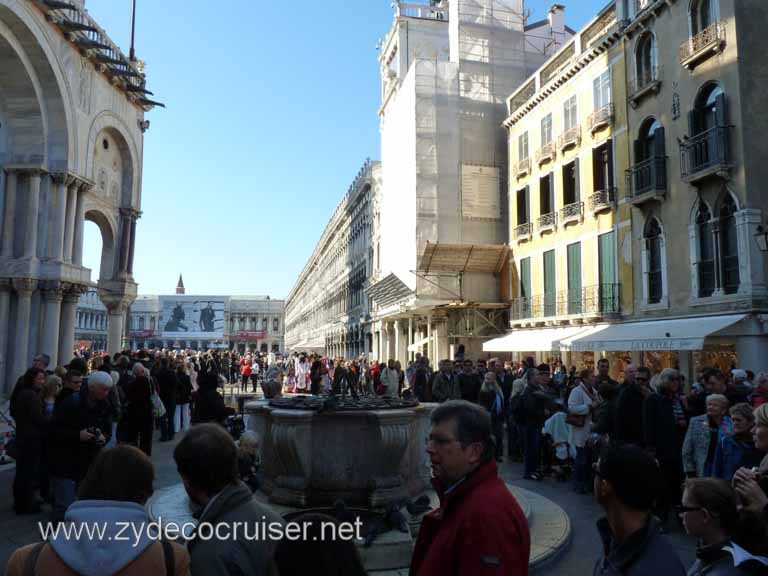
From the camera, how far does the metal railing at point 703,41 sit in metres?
Answer: 14.8

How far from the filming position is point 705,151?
15414mm

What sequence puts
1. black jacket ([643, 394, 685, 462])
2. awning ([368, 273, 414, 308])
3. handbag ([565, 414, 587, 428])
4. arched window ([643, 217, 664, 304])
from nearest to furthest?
black jacket ([643, 394, 685, 462]) < handbag ([565, 414, 587, 428]) < arched window ([643, 217, 664, 304]) < awning ([368, 273, 414, 308])

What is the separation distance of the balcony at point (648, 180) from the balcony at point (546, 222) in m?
4.51

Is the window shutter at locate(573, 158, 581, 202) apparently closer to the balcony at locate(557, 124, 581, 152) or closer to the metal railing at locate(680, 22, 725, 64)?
the balcony at locate(557, 124, 581, 152)

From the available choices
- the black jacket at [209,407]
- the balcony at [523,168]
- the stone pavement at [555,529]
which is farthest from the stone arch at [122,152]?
the balcony at [523,168]

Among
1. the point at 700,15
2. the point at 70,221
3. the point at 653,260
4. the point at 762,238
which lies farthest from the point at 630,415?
the point at 70,221

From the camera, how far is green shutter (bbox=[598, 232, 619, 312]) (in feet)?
63.3

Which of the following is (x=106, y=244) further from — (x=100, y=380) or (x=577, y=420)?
(x=577, y=420)

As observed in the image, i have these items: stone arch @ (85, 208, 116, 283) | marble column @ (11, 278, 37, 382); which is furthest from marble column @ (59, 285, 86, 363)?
stone arch @ (85, 208, 116, 283)

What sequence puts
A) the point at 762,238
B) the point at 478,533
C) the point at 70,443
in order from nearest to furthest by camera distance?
the point at 478,533 → the point at 70,443 → the point at 762,238

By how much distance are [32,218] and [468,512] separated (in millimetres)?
20246

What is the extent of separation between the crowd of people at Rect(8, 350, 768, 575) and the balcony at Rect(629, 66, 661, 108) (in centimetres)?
1059

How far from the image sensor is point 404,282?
28109 millimetres

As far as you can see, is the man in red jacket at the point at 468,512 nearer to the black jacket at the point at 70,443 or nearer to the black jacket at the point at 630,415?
the black jacket at the point at 70,443
